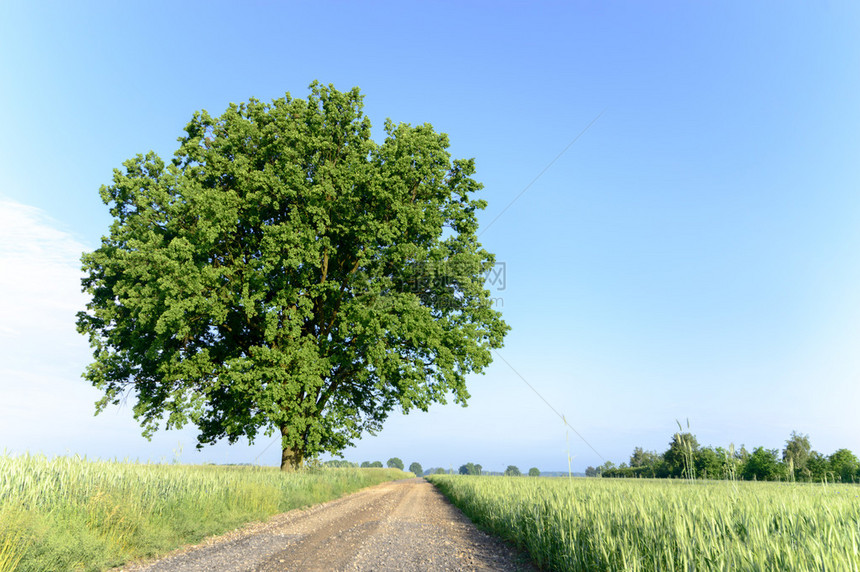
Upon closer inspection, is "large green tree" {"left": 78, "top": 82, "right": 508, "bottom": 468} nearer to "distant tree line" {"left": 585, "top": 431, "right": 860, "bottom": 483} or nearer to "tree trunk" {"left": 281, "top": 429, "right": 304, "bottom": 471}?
"tree trunk" {"left": 281, "top": 429, "right": 304, "bottom": 471}

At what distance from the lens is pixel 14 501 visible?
7.77 metres

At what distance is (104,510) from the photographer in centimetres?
866

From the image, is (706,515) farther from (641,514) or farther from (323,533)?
(323,533)

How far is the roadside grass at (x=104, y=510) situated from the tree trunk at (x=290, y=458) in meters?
8.50

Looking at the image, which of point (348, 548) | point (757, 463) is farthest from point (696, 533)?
point (757, 463)

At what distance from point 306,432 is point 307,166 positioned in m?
13.8

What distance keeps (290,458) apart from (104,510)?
15.3 meters

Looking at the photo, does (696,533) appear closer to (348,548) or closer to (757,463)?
(348,548)

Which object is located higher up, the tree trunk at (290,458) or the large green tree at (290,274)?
the large green tree at (290,274)

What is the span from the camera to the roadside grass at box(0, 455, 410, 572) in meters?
6.93

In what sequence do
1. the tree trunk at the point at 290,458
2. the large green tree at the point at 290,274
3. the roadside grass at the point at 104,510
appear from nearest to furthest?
the roadside grass at the point at 104,510
the large green tree at the point at 290,274
the tree trunk at the point at 290,458

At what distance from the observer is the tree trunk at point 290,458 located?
22984mm

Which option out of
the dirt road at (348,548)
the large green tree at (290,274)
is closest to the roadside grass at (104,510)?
the dirt road at (348,548)

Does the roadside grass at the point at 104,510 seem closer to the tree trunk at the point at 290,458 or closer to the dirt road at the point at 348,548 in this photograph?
the dirt road at the point at 348,548
